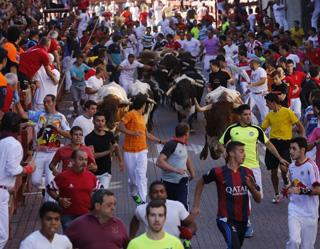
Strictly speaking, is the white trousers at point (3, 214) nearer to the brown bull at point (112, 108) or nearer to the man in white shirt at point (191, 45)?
the brown bull at point (112, 108)

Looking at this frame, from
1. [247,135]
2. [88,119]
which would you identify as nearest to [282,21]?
[88,119]

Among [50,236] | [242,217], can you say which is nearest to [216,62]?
[242,217]

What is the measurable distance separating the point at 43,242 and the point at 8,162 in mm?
2570

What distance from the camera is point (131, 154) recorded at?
51.0ft

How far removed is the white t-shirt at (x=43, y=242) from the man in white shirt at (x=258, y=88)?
1327 centimetres

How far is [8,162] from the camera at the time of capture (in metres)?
11.9

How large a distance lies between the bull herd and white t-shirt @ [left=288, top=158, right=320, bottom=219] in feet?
14.9

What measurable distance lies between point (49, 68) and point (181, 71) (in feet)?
21.4

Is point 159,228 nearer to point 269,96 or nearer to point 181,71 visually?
point 269,96

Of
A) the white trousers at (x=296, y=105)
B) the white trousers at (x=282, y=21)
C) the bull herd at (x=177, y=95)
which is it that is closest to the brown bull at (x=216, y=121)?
the bull herd at (x=177, y=95)

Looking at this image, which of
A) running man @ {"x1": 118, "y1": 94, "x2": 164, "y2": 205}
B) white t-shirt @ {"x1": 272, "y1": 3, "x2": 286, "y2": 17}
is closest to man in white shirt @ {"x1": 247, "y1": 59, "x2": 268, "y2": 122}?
running man @ {"x1": 118, "y1": 94, "x2": 164, "y2": 205}

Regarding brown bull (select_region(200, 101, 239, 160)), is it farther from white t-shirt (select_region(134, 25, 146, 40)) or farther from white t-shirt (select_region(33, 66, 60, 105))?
white t-shirt (select_region(134, 25, 146, 40))

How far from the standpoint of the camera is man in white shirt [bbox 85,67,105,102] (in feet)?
72.3

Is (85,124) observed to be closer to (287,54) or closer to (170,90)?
(170,90)
